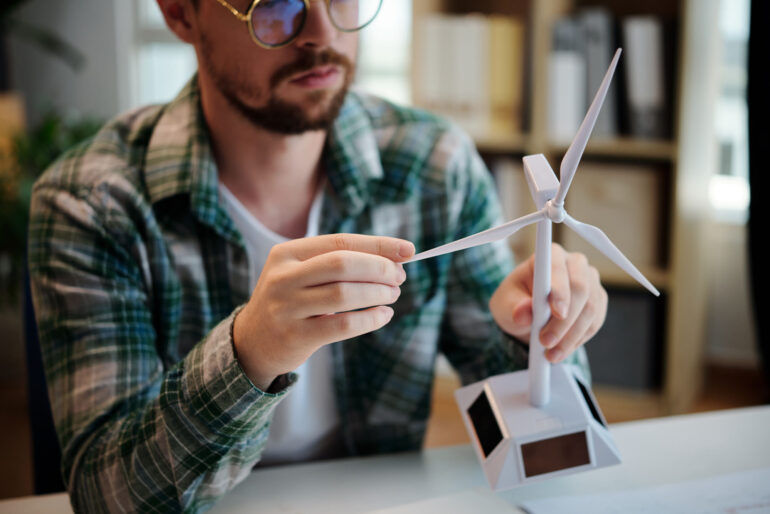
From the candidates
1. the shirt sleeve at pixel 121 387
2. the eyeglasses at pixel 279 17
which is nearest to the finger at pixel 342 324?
the shirt sleeve at pixel 121 387

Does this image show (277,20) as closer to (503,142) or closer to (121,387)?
(121,387)

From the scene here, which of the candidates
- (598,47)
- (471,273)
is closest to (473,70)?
(598,47)

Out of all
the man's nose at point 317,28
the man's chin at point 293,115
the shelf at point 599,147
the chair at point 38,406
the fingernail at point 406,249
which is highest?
the man's nose at point 317,28

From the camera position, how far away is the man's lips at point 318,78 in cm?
100

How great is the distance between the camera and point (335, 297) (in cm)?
70

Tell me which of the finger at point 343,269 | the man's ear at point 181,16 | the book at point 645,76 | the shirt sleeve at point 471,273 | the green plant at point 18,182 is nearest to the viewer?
the finger at point 343,269


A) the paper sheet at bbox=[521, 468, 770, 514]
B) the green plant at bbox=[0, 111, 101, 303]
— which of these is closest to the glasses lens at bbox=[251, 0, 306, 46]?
the paper sheet at bbox=[521, 468, 770, 514]

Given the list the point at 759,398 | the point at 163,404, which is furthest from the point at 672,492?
the point at 759,398

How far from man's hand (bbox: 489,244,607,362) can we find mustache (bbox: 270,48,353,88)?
0.36 meters

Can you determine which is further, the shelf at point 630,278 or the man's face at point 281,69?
the shelf at point 630,278

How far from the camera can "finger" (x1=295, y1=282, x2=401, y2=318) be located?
2.29ft

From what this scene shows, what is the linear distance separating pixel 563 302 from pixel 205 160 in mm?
523

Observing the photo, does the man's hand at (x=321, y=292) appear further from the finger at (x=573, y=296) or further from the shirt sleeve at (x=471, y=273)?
the shirt sleeve at (x=471, y=273)

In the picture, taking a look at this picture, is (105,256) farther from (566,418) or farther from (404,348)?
(566,418)
